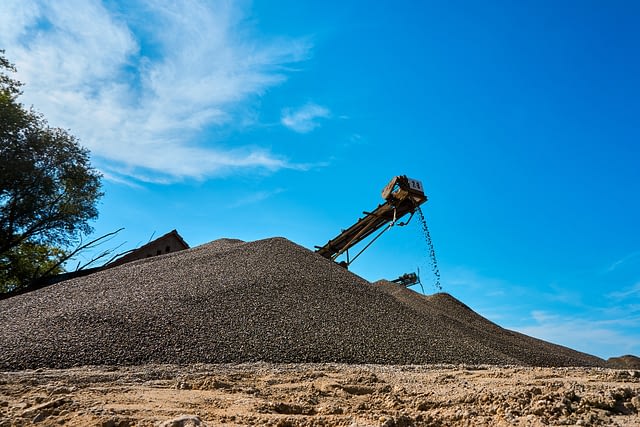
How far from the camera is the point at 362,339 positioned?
5152 millimetres

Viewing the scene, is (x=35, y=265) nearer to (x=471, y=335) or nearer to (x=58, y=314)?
(x=58, y=314)

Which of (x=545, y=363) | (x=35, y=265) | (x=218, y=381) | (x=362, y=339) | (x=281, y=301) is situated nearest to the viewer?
(x=218, y=381)

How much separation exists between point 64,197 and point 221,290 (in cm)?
927

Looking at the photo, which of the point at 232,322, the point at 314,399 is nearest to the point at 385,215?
the point at 232,322

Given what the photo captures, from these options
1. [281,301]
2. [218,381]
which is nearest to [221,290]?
[281,301]

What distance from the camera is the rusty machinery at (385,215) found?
8023 millimetres

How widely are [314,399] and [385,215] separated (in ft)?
20.2

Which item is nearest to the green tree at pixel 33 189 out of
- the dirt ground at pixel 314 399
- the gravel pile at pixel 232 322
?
the gravel pile at pixel 232 322

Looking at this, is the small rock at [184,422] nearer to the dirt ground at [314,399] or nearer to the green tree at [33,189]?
the dirt ground at [314,399]

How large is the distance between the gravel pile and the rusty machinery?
138 cm

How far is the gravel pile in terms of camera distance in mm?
4410

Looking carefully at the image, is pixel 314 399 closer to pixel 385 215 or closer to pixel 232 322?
pixel 232 322

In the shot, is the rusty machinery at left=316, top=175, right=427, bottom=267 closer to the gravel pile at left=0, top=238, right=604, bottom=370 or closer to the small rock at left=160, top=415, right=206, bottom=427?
the gravel pile at left=0, top=238, right=604, bottom=370

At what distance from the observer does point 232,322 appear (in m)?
5.16
